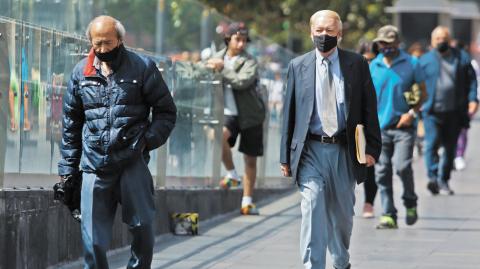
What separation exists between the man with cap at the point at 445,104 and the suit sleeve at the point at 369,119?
792 cm

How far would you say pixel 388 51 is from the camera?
41.0ft

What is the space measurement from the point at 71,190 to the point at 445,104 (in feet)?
30.4

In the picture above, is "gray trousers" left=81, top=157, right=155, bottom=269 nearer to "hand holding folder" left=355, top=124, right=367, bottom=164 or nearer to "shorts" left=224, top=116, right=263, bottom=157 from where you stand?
"hand holding folder" left=355, top=124, right=367, bottom=164

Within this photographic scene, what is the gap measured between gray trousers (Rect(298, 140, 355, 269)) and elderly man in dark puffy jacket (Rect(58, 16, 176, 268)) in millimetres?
987

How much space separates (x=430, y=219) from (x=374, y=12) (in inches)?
848

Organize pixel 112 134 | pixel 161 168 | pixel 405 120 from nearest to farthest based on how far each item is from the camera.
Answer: pixel 112 134 → pixel 161 168 → pixel 405 120

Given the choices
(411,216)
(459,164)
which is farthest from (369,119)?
(459,164)

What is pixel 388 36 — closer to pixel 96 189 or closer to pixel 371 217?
pixel 371 217

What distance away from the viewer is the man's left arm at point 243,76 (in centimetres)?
1353

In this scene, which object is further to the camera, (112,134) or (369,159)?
(369,159)

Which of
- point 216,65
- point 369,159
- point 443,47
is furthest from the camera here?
point 443,47

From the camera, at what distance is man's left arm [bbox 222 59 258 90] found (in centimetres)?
1353

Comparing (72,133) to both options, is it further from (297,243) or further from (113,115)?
(297,243)

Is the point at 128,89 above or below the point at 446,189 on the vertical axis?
above
